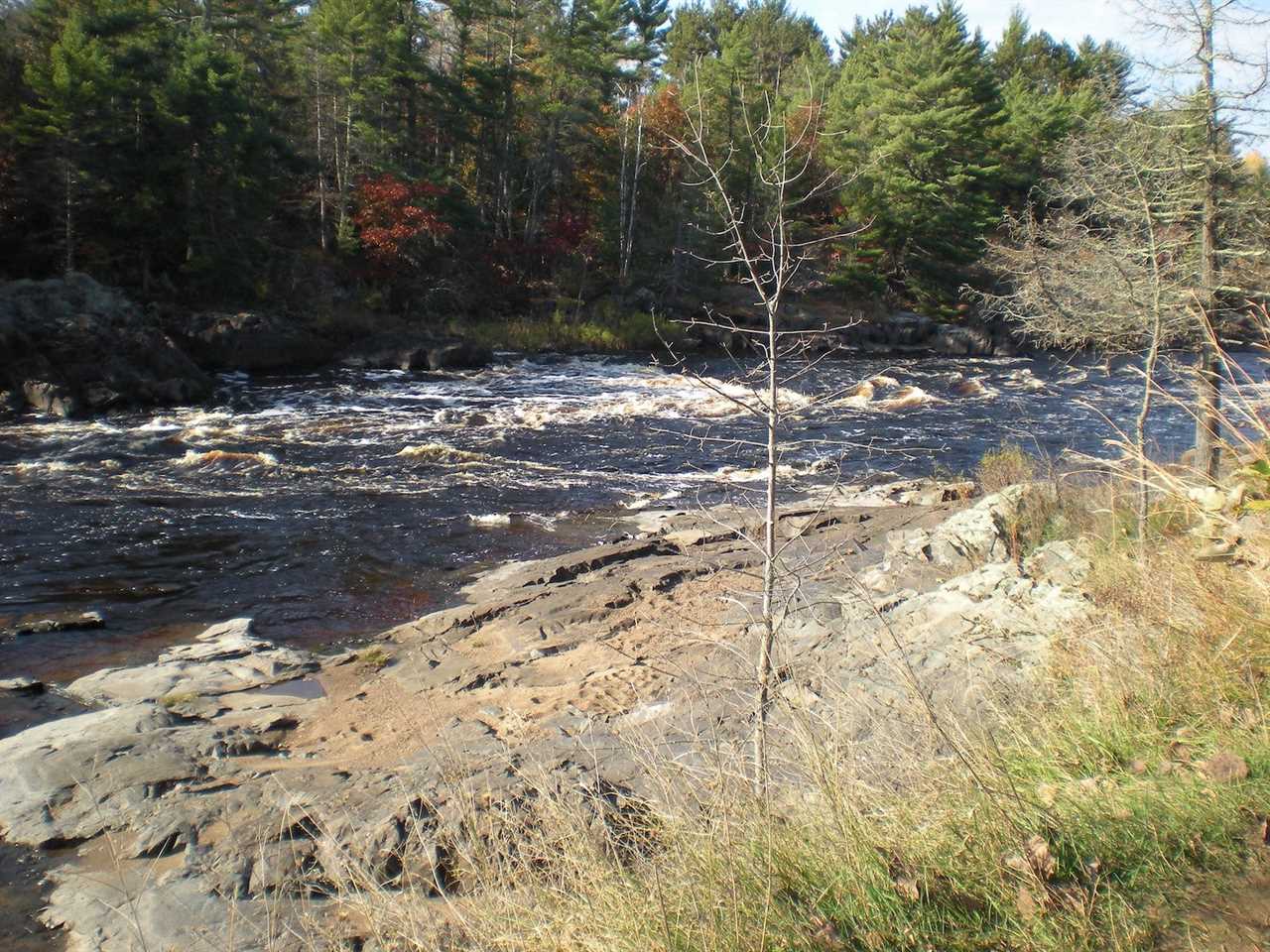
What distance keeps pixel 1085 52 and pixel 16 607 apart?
63.9 m

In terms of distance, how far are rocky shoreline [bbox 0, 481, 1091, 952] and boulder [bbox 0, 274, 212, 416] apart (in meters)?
13.9

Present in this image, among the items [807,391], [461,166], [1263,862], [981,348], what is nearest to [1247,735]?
[1263,862]

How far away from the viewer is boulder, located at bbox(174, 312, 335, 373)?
26.2 meters

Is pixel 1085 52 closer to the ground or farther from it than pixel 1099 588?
farther from it

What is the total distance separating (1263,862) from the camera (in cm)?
271

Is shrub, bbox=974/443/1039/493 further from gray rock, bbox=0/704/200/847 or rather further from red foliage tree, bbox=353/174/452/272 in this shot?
red foliage tree, bbox=353/174/452/272

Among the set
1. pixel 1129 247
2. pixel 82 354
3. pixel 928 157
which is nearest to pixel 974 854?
pixel 1129 247

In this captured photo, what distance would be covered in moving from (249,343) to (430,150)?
14528 mm

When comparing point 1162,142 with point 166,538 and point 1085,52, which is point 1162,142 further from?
point 1085,52

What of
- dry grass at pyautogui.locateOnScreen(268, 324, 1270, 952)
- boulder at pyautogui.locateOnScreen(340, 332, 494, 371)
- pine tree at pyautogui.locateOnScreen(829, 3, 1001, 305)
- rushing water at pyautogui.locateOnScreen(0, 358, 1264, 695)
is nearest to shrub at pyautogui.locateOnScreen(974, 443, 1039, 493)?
rushing water at pyautogui.locateOnScreen(0, 358, 1264, 695)

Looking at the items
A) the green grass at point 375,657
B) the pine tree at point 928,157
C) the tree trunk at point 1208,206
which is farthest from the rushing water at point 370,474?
the pine tree at point 928,157

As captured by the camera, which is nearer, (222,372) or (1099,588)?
(1099,588)

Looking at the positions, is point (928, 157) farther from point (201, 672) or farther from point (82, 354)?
point (201, 672)

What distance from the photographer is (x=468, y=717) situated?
6.79 metres
